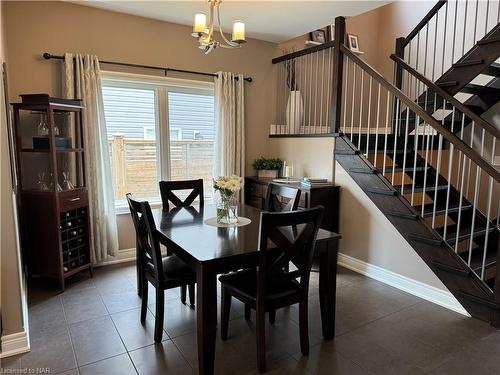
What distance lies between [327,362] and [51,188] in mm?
2713

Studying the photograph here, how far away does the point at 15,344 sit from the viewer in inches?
86.4

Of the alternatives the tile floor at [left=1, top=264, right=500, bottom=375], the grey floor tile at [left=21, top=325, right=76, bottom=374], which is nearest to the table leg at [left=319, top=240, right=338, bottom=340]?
the tile floor at [left=1, top=264, right=500, bottom=375]

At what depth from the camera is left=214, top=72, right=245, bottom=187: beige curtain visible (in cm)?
427

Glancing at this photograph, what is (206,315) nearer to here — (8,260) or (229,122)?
(8,260)

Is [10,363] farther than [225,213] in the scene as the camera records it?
No

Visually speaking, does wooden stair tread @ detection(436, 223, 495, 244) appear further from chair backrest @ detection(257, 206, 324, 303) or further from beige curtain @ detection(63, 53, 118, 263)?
beige curtain @ detection(63, 53, 118, 263)

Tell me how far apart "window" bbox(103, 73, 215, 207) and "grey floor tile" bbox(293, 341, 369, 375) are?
103 inches

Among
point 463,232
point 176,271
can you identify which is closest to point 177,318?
point 176,271

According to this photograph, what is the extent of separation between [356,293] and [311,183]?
1222 millimetres

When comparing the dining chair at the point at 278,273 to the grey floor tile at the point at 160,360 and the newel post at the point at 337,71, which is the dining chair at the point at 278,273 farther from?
the newel post at the point at 337,71

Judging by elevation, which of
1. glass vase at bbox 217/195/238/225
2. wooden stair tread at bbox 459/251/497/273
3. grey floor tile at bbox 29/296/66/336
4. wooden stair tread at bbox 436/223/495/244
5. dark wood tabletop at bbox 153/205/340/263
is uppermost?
glass vase at bbox 217/195/238/225

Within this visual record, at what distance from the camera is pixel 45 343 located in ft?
7.64

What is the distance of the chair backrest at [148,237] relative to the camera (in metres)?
2.26

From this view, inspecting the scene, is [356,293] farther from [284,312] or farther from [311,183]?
[311,183]
